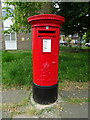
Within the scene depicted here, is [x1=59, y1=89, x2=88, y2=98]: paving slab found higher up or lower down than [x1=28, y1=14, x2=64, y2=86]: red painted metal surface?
lower down

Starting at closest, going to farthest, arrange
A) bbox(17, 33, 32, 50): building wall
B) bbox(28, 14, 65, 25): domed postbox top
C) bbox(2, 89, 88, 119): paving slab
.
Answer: bbox(28, 14, 65, 25): domed postbox top, bbox(2, 89, 88, 119): paving slab, bbox(17, 33, 32, 50): building wall

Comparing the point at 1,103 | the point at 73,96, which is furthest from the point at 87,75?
the point at 1,103

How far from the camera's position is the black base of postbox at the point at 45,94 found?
231cm

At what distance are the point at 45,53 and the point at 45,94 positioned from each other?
0.88 metres

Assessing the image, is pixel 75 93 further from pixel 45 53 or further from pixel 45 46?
pixel 45 46

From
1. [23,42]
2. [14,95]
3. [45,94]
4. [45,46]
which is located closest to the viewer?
[45,46]

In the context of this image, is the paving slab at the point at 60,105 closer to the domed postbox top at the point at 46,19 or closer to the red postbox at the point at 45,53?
the red postbox at the point at 45,53

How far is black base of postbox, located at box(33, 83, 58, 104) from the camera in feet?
7.58

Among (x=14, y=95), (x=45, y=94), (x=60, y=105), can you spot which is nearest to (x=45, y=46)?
(x=45, y=94)

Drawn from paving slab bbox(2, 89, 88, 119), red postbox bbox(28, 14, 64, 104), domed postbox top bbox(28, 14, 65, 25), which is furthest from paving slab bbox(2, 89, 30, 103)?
domed postbox top bbox(28, 14, 65, 25)

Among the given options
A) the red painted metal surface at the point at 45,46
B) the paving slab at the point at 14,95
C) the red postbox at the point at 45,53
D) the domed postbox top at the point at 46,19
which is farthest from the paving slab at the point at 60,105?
the domed postbox top at the point at 46,19

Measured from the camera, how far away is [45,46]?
211cm

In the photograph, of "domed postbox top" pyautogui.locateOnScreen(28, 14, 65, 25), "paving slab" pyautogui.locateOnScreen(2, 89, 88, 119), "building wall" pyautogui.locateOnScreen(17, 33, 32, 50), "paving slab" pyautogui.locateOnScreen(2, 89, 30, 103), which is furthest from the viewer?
"building wall" pyautogui.locateOnScreen(17, 33, 32, 50)

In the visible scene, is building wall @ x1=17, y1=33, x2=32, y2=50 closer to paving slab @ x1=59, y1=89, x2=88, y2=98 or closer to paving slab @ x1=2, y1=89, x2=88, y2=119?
paving slab @ x1=2, y1=89, x2=88, y2=119
